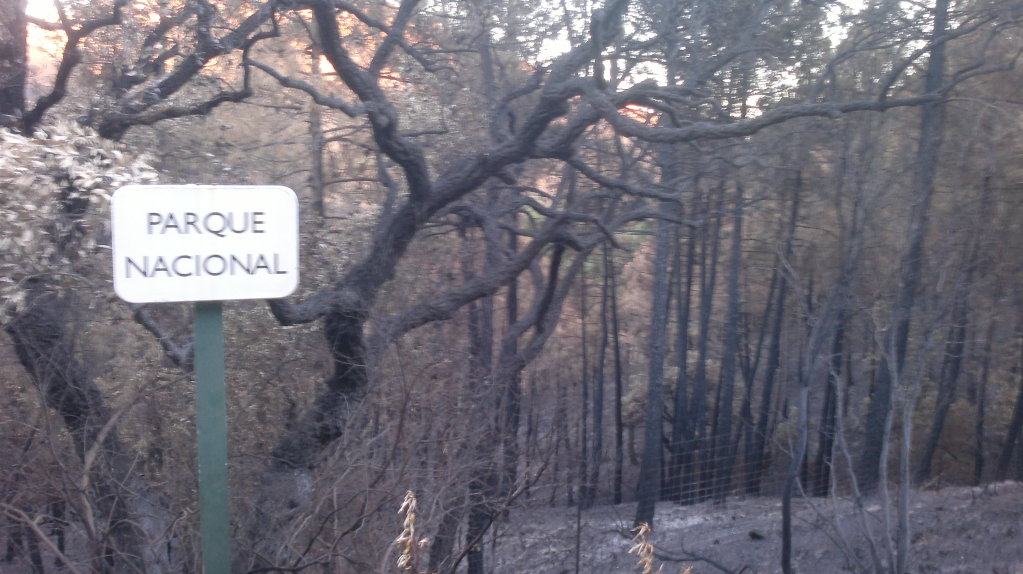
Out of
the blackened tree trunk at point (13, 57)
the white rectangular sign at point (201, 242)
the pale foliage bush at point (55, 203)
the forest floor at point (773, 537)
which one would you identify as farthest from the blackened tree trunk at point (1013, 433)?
the white rectangular sign at point (201, 242)

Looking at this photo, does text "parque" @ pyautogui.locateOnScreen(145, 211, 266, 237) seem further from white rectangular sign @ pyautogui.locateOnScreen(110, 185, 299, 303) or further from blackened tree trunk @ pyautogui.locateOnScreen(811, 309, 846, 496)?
blackened tree trunk @ pyautogui.locateOnScreen(811, 309, 846, 496)

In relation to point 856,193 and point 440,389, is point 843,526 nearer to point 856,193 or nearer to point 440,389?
point 856,193

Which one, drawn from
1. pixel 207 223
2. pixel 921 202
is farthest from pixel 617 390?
pixel 207 223

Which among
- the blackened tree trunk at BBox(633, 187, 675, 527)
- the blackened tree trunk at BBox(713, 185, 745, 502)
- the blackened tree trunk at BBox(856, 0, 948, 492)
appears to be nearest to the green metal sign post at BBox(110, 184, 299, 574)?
the blackened tree trunk at BBox(856, 0, 948, 492)

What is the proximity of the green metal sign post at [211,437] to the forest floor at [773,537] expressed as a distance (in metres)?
3.77

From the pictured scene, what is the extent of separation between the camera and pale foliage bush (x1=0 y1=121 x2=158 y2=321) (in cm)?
496

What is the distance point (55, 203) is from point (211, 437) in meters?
2.78

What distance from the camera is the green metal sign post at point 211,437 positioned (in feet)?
10.4

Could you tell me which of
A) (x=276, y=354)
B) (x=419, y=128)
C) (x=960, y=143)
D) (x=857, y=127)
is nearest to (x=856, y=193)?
(x=857, y=127)

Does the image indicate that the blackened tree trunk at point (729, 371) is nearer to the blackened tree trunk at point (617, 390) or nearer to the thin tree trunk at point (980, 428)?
the blackened tree trunk at point (617, 390)

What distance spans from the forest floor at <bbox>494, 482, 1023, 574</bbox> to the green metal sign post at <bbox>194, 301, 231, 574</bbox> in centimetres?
377

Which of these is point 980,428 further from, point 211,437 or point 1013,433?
point 211,437

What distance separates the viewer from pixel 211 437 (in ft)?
10.4

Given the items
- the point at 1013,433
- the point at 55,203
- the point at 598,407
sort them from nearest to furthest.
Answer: the point at 55,203 < the point at 598,407 < the point at 1013,433
